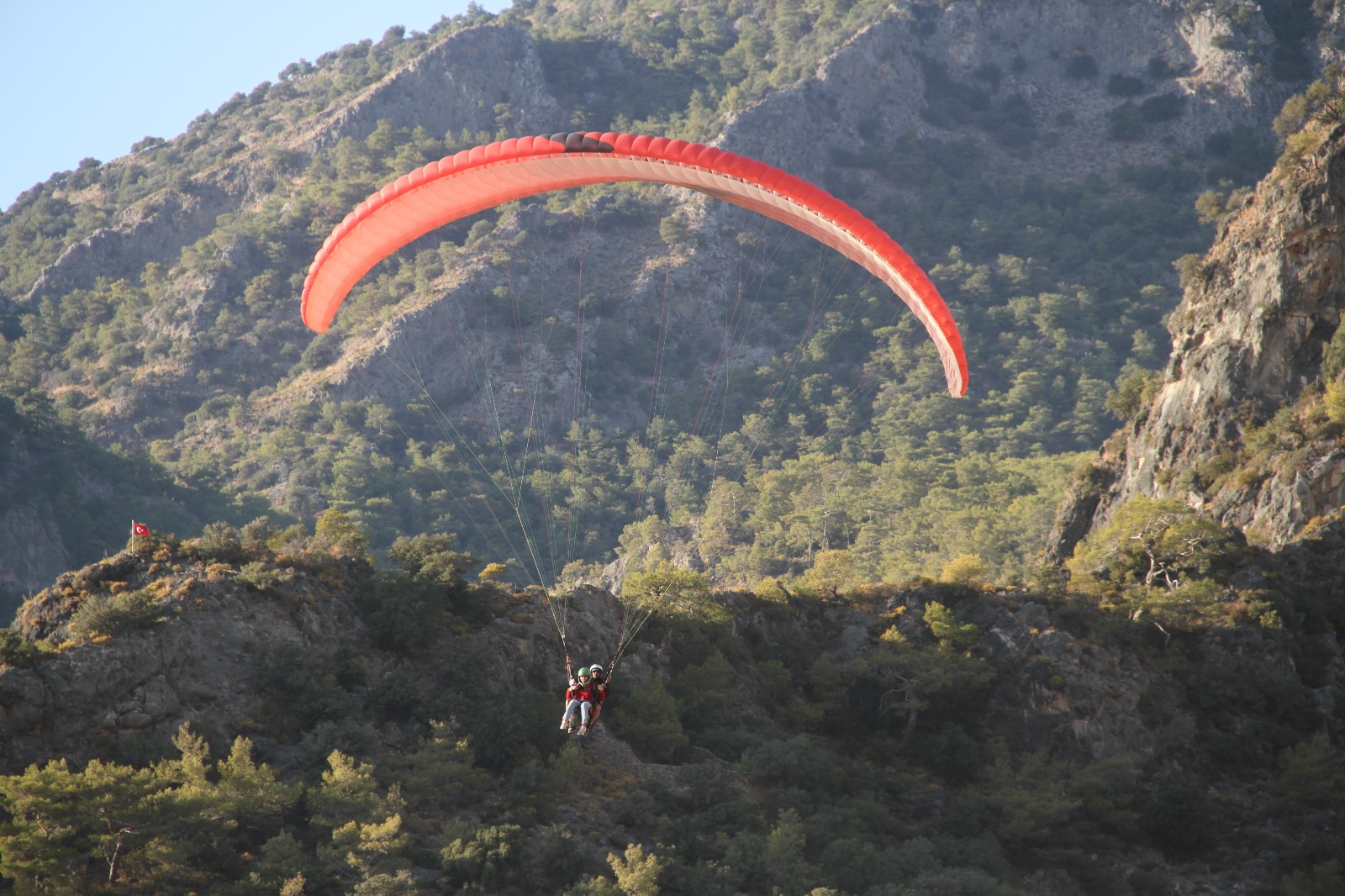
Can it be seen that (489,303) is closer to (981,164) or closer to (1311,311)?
(981,164)

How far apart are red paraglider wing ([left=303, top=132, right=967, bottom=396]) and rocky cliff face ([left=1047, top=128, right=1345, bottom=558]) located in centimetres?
1775

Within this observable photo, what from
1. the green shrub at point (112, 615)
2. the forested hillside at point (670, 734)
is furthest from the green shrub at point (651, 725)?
the green shrub at point (112, 615)

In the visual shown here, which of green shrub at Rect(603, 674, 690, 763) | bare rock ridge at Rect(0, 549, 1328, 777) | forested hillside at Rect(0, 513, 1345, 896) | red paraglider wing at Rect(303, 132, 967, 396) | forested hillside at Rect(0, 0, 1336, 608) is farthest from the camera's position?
forested hillside at Rect(0, 0, 1336, 608)

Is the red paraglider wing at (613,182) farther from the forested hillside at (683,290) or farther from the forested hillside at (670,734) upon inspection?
the forested hillside at (683,290)

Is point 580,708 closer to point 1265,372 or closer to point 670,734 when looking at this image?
point 670,734

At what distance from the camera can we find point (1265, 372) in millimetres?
44375

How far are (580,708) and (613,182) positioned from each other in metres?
12.0

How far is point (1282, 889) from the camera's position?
28.0 meters

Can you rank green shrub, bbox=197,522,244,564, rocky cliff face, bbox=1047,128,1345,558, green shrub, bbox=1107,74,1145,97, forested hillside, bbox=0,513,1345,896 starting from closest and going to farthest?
forested hillside, bbox=0,513,1345,896 → green shrub, bbox=197,522,244,564 → rocky cliff face, bbox=1047,128,1345,558 → green shrub, bbox=1107,74,1145,97

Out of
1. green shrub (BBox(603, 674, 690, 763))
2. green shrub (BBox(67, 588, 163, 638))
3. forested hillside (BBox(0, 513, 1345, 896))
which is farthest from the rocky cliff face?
green shrub (BBox(67, 588, 163, 638))

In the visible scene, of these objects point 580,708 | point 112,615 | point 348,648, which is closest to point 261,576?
point 348,648

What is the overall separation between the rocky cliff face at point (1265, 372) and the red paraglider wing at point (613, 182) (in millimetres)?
17748

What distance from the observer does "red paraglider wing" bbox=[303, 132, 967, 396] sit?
2792 cm

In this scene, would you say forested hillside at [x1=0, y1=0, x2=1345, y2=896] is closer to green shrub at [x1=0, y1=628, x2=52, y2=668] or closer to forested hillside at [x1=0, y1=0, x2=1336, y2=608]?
green shrub at [x1=0, y1=628, x2=52, y2=668]
